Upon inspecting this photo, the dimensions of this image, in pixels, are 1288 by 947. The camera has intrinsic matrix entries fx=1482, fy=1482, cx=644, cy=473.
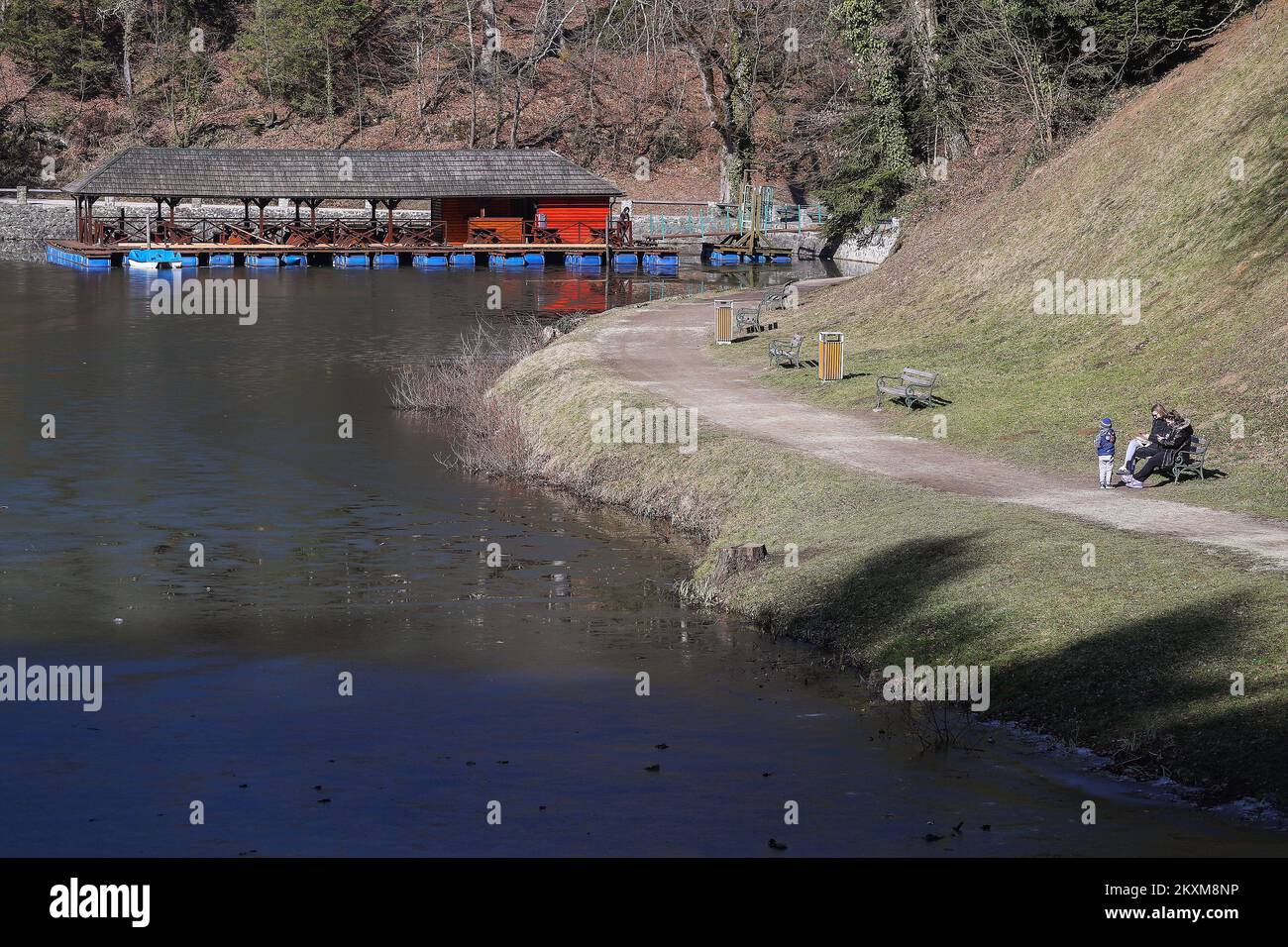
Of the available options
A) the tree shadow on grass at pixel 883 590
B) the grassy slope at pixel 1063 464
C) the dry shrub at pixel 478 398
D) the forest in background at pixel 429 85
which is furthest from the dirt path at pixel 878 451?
the forest in background at pixel 429 85

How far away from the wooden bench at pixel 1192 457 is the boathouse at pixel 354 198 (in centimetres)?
5210

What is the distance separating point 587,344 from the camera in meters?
36.8

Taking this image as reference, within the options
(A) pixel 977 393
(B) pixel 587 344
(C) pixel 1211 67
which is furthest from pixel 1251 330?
(B) pixel 587 344

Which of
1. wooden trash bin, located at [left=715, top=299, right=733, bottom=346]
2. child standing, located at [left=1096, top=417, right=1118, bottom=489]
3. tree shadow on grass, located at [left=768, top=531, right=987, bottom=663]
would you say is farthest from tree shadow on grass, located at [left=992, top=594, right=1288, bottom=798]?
wooden trash bin, located at [left=715, top=299, right=733, bottom=346]

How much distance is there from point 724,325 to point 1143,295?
34.1 feet

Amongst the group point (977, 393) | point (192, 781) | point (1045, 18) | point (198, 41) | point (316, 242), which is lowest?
point (192, 781)

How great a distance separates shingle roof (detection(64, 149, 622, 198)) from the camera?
68375mm

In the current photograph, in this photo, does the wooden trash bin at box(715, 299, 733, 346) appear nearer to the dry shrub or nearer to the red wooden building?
the dry shrub

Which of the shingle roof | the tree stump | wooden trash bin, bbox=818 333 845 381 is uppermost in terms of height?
the shingle roof

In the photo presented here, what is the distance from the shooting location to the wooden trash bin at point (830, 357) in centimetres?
3108

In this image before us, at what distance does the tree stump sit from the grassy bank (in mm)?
179

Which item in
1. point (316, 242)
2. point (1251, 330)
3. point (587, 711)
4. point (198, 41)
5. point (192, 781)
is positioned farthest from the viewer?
point (198, 41)

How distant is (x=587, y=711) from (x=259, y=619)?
6075mm

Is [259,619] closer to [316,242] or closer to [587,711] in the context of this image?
[587,711]
